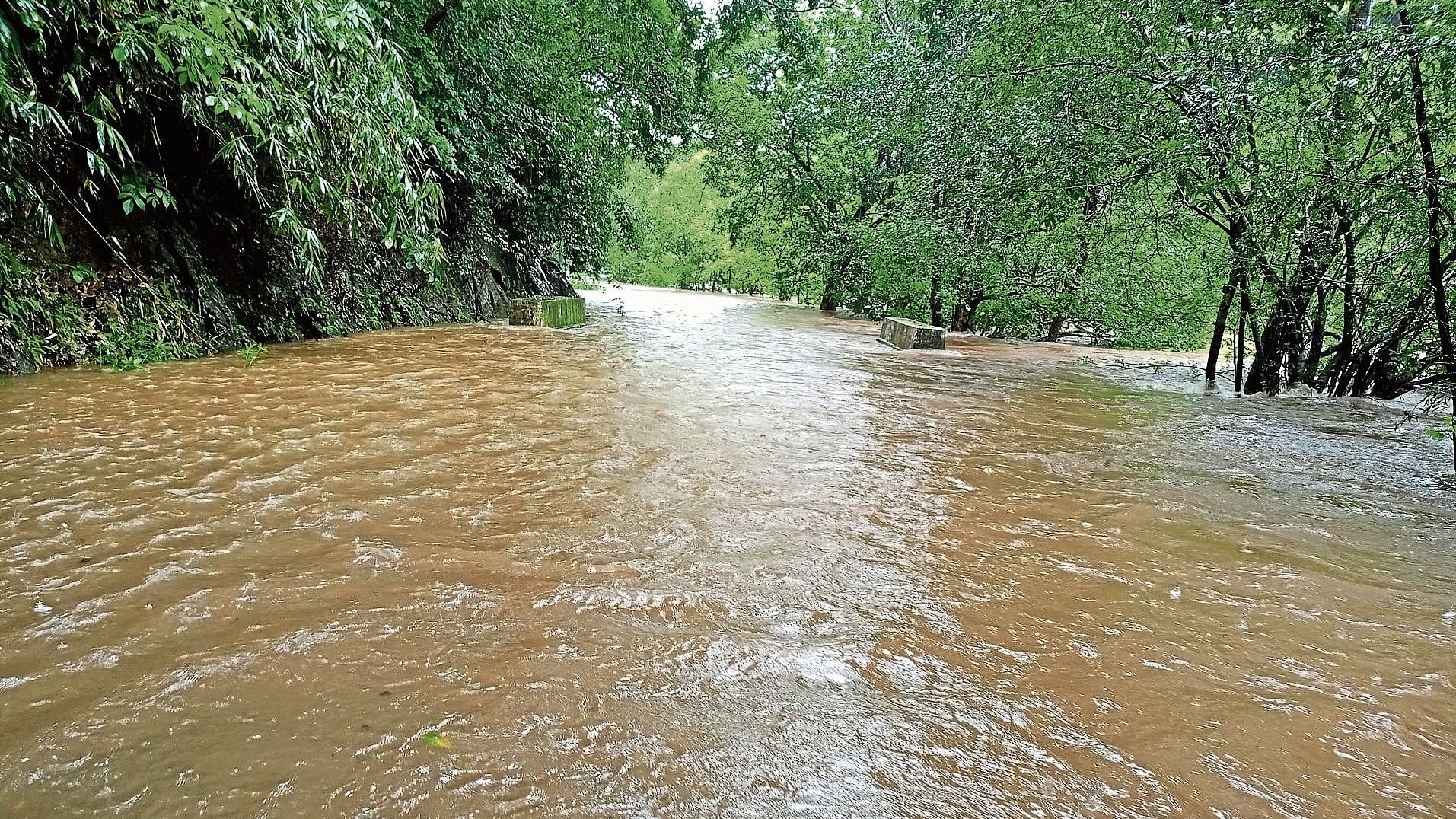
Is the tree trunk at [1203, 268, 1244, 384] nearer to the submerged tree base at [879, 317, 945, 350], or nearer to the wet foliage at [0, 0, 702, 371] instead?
the submerged tree base at [879, 317, 945, 350]

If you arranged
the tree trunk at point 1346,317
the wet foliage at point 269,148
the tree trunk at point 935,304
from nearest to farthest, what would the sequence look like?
the wet foliage at point 269,148, the tree trunk at point 1346,317, the tree trunk at point 935,304

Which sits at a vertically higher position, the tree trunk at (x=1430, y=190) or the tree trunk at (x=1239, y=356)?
the tree trunk at (x=1430, y=190)

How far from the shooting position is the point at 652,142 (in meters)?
14.1

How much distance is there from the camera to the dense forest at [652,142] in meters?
4.52

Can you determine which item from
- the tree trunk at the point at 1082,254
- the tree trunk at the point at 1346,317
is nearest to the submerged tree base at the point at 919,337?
the tree trunk at the point at 1082,254

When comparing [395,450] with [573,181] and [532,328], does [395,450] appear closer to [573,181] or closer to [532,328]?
[532,328]

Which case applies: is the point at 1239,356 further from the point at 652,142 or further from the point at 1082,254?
the point at 652,142

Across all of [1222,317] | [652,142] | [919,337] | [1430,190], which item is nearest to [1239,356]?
[1222,317]

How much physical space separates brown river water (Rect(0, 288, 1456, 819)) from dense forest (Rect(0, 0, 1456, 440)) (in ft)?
6.15

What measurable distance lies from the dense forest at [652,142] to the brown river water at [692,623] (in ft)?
6.15

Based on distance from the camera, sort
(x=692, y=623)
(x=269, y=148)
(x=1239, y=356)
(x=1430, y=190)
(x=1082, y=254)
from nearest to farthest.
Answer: (x=692, y=623), (x=1430, y=190), (x=269, y=148), (x=1239, y=356), (x=1082, y=254)

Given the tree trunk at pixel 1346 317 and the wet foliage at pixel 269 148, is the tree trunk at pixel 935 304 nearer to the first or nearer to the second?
the wet foliage at pixel 269 148

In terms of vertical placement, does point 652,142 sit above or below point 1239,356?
above

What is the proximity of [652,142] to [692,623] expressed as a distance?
13.5 metres
